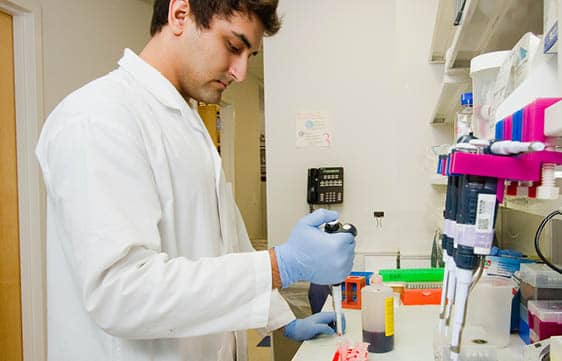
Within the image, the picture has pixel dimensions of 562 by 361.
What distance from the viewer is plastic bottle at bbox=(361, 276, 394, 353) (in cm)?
125

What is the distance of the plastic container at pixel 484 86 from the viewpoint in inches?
35.9

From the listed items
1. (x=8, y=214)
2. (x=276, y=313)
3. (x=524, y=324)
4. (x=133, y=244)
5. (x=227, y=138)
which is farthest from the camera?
(x=227, y=138)

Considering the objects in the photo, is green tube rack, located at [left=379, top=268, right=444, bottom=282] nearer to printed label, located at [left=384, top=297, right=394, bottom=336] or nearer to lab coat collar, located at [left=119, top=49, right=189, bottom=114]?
printed label, located at [left=384, top=297, right=394, bottom=336]

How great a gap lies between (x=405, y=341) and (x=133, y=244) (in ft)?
2.91

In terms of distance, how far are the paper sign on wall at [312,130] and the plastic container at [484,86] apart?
1593 millimetres

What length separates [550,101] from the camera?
1.46 ft

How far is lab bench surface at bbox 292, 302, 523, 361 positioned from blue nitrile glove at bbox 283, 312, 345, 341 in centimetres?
2

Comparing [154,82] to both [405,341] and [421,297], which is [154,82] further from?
[421,297]

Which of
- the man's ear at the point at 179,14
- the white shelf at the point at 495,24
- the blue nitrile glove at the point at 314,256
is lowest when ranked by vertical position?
the blue nitrile glove at the point at 314,256

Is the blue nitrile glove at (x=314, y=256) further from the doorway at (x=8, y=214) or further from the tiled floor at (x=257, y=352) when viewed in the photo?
the tiled floor at (x=257, y=352)

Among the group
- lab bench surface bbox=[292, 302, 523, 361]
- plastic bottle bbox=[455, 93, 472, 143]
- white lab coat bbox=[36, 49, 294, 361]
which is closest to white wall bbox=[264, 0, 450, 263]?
lab bench surface bbox=[292, 302, 523, 361]

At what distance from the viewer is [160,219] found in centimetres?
96

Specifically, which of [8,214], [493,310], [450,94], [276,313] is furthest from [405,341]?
[8,214]

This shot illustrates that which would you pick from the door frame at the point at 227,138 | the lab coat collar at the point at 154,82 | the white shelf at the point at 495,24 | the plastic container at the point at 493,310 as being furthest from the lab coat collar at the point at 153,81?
the door frame at the point at 227,138
